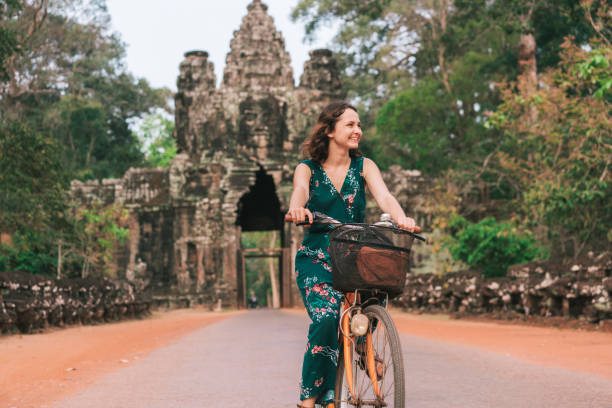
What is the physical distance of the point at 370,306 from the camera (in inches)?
152

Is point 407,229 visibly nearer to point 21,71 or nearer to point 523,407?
point 523,407

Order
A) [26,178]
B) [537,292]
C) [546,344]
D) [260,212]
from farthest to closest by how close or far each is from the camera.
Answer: [260,212]
[26,178]
[537,292]
[546,344]

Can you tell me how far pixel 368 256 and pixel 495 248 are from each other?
734 inches

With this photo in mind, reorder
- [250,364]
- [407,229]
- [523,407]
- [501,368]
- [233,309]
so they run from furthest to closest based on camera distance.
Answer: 1. [233,309]
2. [250,364]
3. [501,368]
4. [523,407]
5. [407,229]

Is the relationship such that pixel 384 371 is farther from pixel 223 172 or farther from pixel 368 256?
pixel 223 172

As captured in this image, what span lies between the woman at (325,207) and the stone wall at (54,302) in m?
10.1

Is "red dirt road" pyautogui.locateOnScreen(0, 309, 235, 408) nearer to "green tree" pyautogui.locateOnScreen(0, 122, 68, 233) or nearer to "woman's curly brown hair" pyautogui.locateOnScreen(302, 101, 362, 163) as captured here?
"green tree" pyautogui.locateOnScreen(0, 122, 68, 233)

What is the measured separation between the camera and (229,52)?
3547cm

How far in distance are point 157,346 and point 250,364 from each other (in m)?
3.80

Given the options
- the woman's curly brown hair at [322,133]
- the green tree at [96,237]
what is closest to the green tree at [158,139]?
the green tree at [96,237]

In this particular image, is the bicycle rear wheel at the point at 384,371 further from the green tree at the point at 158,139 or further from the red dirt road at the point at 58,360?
the green tree at the point at 158,139

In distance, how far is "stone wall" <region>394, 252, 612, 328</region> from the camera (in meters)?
12.9

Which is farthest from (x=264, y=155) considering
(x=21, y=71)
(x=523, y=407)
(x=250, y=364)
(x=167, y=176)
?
(x=523, y=407)

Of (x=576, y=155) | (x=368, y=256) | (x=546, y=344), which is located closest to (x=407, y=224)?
(x=368, y=256)
